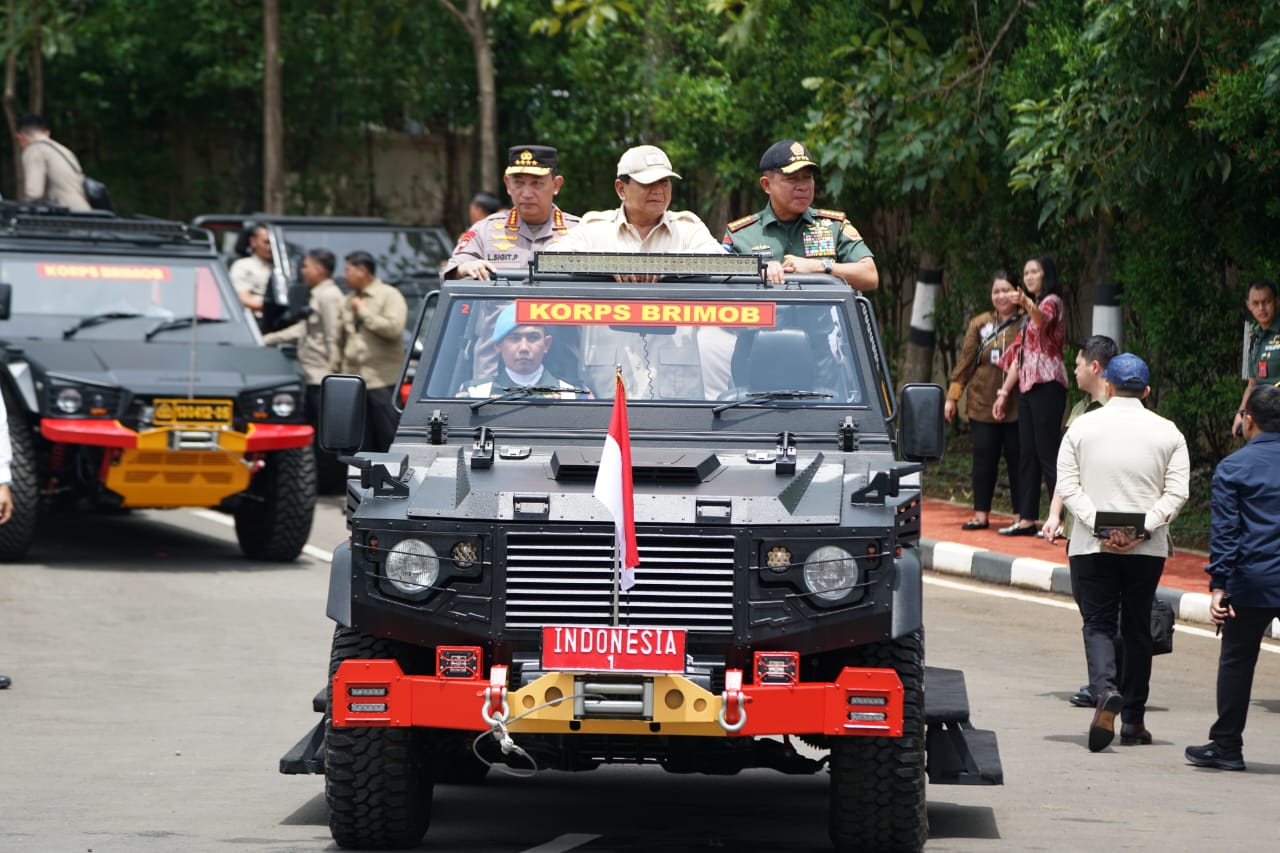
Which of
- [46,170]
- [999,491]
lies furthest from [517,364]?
[46,170]

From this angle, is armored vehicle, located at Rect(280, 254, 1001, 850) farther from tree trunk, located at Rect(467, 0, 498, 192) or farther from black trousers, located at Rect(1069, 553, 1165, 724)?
tree trunk, located at Rect(467, 0, 498, 192)

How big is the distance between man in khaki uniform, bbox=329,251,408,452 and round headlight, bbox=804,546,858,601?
10561mm

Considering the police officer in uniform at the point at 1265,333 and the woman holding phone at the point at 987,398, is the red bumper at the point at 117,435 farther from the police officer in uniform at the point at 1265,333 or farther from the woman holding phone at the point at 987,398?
the police officer in uniform at the point at 1265,333

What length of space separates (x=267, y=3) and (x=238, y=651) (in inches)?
629

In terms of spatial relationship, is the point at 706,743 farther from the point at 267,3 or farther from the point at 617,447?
the point at 267,3

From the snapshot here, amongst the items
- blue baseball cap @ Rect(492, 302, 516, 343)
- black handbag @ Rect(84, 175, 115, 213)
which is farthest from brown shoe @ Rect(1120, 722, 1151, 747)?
black handbag @ Rect(84, 175, 115, 213)

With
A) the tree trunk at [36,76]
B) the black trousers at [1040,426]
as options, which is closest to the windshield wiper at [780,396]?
the black trousers at [1040,426]

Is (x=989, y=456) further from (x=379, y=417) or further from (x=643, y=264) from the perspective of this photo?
(x=643, y=264)

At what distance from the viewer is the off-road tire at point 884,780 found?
6.94 metres

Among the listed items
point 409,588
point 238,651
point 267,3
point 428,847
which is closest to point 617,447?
point 409,588

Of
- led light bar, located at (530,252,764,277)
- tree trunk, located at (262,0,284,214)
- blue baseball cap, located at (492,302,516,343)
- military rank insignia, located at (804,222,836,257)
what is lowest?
blue baseball cap, located at (492,302,516,343)

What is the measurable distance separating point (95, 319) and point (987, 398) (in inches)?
245

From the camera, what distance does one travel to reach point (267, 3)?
1041 inches

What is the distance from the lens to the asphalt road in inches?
302
